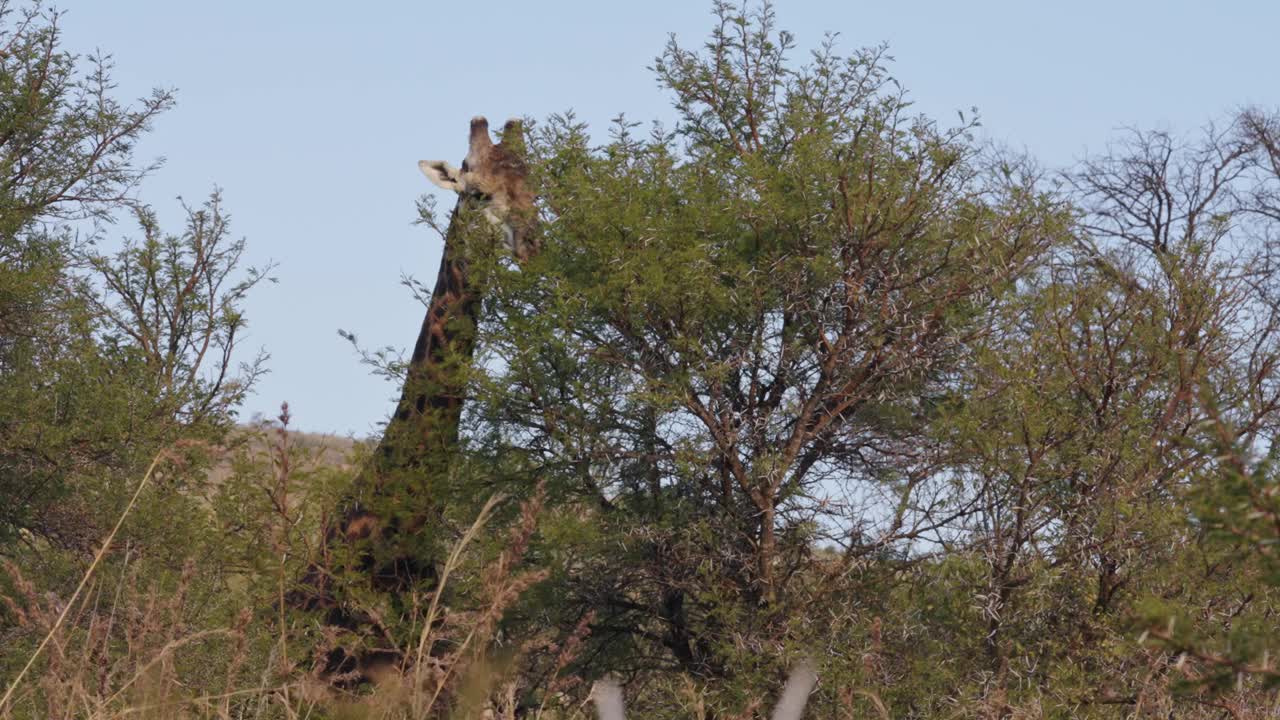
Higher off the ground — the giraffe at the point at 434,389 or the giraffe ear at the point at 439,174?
the giraffe ear at the point at 439,174

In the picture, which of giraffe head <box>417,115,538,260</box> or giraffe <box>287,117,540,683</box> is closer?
giraffe <box>287,117,540,683</box>

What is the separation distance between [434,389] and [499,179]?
1.66 m

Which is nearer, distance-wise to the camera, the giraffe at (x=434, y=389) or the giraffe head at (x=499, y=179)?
the giraffe at (x=434, y=389)

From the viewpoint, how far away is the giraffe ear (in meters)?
10.6

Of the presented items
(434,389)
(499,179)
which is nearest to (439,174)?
(499,179)

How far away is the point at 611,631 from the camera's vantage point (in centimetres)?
965

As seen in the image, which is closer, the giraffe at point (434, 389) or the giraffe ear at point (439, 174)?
the giraffe at point (434, 389)

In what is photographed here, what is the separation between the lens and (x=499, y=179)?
10.3m

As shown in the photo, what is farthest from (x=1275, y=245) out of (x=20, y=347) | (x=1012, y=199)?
(x=20, y=347)

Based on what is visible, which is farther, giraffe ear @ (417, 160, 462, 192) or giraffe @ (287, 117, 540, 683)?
giraffe ear @ (417, 160, 462, 192)

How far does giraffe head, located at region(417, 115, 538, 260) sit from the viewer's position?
392 inches

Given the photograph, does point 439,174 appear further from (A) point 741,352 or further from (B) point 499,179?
(A) point 741,352

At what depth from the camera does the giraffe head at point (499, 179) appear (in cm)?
995

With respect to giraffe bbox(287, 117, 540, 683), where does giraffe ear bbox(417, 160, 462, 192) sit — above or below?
above
